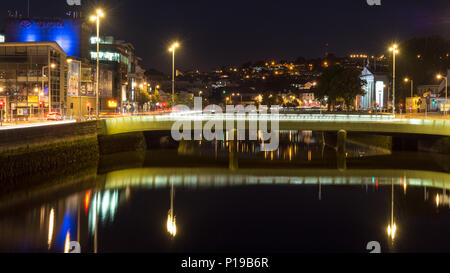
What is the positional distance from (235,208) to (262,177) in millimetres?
11078

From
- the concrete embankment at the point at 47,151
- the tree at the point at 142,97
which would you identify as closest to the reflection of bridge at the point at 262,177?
the concrete embankment at the point at 47,151

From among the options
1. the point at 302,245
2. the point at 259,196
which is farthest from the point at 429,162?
the point at 302,245

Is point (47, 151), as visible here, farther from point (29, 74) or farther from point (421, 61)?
point (421, 61)

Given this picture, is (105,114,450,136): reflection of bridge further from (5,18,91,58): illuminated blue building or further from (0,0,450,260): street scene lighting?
(5,18,91,58): illuminated blue building

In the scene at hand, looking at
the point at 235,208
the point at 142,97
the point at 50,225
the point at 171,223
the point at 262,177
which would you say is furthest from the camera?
the point at 142,97

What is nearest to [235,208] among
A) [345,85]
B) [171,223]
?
[171,223]

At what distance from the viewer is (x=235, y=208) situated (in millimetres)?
32344

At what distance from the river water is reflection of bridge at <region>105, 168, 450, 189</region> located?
0.09 m

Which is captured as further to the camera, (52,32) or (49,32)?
(52,32)

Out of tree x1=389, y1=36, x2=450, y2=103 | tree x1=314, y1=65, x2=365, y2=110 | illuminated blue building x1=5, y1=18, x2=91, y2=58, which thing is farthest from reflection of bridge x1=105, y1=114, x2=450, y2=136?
tree x1=389, y1=36, x2=450, y2=103

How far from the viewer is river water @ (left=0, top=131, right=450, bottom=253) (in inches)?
949

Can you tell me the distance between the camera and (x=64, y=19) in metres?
86.6

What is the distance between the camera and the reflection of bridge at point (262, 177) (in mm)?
40219
